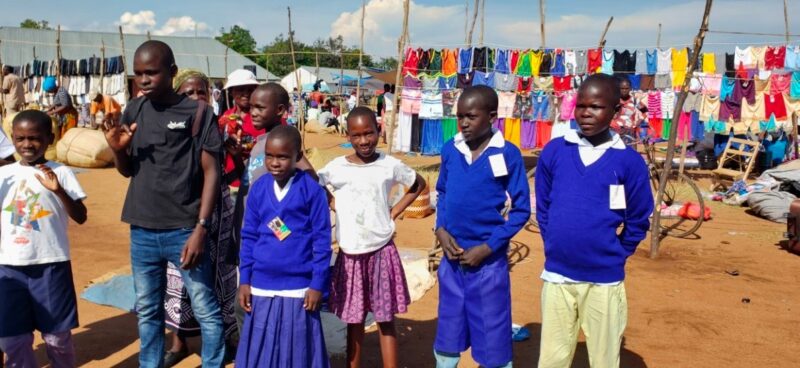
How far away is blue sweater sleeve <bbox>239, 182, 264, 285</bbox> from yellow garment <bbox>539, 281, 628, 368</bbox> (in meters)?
1.32

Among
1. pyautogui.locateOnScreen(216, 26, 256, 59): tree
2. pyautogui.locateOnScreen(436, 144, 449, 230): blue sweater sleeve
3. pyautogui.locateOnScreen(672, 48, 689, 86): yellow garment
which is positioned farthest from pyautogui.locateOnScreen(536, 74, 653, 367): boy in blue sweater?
pyautogui.locateOnScreen(216, 26, 256, 59): tree

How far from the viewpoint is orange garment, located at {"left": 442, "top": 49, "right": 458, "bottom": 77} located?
11.8 metres

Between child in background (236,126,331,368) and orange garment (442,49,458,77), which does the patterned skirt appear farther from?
orange garment (442,49,458,77)

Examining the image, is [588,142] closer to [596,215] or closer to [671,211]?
[596,215]

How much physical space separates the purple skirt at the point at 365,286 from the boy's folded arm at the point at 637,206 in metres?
1.11

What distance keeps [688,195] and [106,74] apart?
18.1m

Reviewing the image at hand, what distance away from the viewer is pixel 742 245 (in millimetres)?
6766

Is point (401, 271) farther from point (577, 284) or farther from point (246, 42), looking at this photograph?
point (246, 42)

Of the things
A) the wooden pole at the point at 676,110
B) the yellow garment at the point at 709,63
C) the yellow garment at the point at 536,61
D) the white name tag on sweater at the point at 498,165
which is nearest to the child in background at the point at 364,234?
the white name tag on sweater at the point at 498,165

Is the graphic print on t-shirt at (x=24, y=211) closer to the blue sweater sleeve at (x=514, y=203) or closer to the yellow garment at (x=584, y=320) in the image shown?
the blue sweater sleeve at (x=514, y=203)

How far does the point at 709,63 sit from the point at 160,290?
12.0m

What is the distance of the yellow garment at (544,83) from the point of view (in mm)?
11977

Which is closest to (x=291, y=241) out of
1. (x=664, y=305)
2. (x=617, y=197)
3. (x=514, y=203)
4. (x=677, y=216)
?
(x=514, y=203)

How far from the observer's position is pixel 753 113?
39.3ft
